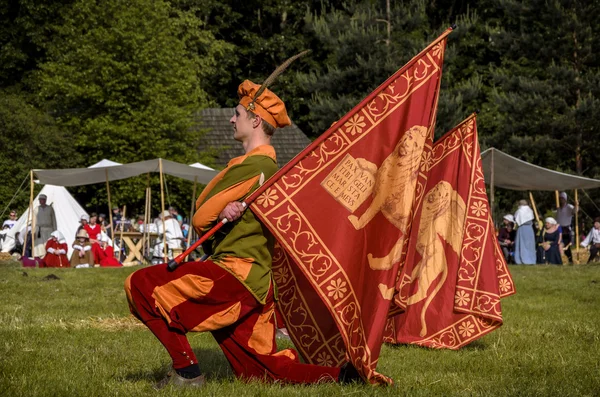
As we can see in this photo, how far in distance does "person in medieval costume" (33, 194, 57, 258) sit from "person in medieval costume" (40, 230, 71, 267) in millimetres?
2063

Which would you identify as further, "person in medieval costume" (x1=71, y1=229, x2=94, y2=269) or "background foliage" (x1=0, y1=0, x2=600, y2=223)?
"background foliage" (x1=0, y1=0, x2=600, y2=223)

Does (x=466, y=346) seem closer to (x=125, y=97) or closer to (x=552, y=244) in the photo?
(x=552, y=244)

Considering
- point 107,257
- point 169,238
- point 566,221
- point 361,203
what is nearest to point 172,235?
point 169,238

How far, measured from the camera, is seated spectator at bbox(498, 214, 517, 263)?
26.7 meters

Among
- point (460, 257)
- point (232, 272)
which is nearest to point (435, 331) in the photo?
point (460, 257)

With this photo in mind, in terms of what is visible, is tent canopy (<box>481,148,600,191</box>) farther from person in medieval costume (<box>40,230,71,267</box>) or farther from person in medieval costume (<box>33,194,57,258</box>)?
person in medieval costume (<box>33,194,57,258</box>)

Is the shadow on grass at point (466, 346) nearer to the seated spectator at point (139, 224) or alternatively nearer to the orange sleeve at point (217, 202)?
the orange sleeve at point (217, 202)

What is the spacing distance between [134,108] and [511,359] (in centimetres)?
3107

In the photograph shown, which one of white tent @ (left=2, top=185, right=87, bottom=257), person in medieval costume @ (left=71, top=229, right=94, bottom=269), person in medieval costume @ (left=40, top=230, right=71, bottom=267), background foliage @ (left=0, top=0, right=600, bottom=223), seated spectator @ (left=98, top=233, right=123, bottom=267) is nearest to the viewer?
person in medieval costume @ (left=40, top=230, right=71, bottom=267)

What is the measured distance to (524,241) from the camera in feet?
86.0

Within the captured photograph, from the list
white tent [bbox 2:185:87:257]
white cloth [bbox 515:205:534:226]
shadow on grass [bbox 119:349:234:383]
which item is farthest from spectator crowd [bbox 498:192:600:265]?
shadow on grass [bbox 119:349:234:383]

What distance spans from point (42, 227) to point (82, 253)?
2.70 metres

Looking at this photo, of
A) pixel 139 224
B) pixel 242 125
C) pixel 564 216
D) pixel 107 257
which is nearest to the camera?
→ pixel 242 125

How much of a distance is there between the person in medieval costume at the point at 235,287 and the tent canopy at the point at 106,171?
1924cm
